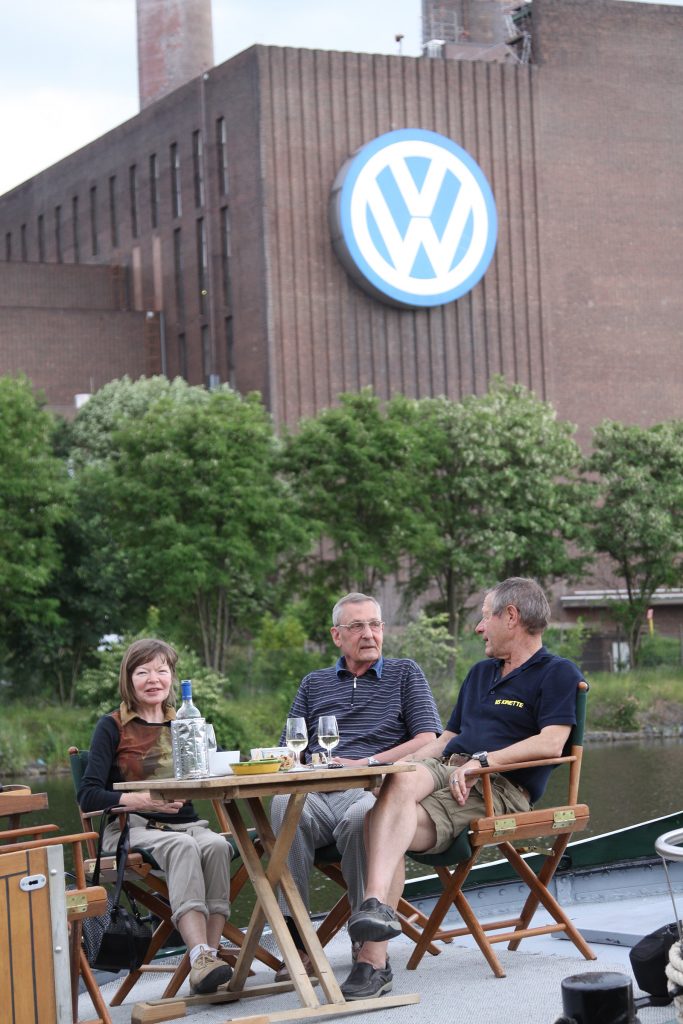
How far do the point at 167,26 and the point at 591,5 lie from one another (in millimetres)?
14239

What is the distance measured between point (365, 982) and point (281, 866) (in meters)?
0.55

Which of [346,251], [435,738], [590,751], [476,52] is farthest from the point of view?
[476,52]

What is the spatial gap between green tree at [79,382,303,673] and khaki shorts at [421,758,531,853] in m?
28.1

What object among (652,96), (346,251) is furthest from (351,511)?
(652,96)

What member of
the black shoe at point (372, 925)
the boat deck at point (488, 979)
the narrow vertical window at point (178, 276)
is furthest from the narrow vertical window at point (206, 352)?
the black shoe at point (372, 925)

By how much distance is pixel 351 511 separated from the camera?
3909cm

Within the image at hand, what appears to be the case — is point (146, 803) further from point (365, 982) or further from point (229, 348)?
point (229, 348)

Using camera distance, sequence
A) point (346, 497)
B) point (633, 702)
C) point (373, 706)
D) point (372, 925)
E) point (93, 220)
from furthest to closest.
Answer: point (93, 220)
point (346, 497)
point (633, 702)
point (373, 706)
point (372, 925)

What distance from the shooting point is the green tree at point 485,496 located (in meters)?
40.5

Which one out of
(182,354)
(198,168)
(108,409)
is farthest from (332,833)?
(198,168)

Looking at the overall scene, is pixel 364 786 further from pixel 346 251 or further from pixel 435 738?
pixel 346 251

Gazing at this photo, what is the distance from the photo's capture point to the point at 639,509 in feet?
143

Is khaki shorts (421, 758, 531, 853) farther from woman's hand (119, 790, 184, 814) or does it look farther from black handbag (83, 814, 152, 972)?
black handbag (83, 814, 152, 972)

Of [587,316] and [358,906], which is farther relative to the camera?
[587,316]
